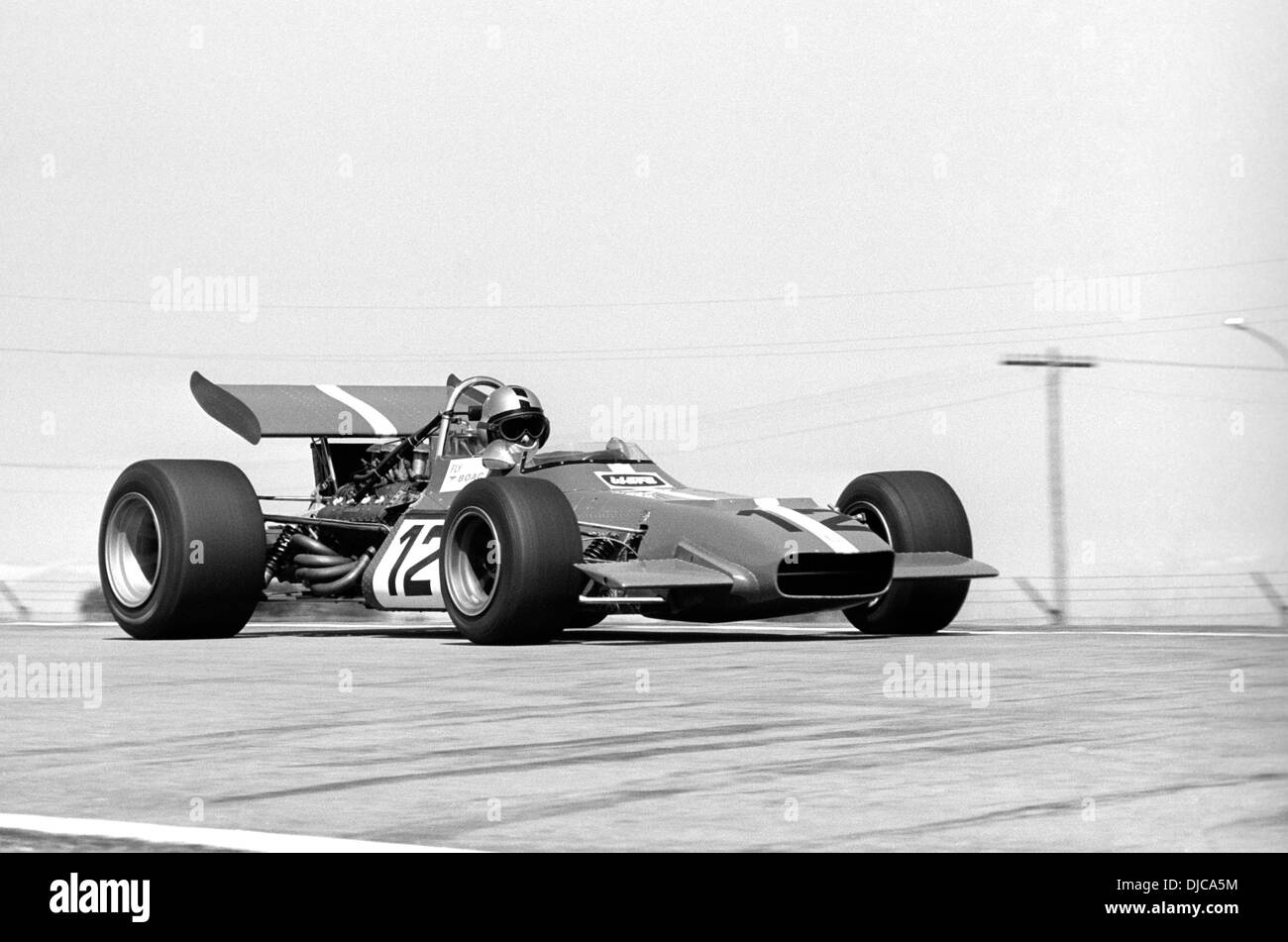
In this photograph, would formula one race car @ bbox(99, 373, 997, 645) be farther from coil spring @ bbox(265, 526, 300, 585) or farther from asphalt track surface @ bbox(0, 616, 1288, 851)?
asphalt track surface @ bbox(0, 616, 1288, 851)

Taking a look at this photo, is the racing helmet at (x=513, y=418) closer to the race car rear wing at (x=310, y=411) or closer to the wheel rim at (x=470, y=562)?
the race car rear wing at (x=310, y=411)

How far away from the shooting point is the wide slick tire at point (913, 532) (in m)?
17.4

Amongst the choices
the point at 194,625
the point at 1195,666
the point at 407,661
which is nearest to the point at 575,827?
the point at 1195,666

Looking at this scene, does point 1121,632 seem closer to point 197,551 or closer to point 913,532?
point 913,532

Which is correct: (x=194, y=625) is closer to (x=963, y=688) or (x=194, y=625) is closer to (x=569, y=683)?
(x=569, y=683)

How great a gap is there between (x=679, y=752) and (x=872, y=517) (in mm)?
9260

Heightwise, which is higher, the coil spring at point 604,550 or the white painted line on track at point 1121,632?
the coil spring at point 604,550

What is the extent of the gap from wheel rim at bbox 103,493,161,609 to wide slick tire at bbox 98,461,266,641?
14cm

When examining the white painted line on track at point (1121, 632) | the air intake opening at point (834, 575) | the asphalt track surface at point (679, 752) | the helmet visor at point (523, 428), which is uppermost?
the helmet visor at point (523, 428)

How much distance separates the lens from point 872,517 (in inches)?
701

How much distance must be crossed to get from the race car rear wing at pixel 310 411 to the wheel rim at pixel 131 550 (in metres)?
1.37

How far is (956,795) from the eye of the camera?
729 centimetres

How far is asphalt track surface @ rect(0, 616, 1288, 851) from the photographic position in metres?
6.63

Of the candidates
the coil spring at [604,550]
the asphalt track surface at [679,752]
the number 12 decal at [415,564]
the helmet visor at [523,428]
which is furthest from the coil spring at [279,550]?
the asphalt track surface at [679,752]
